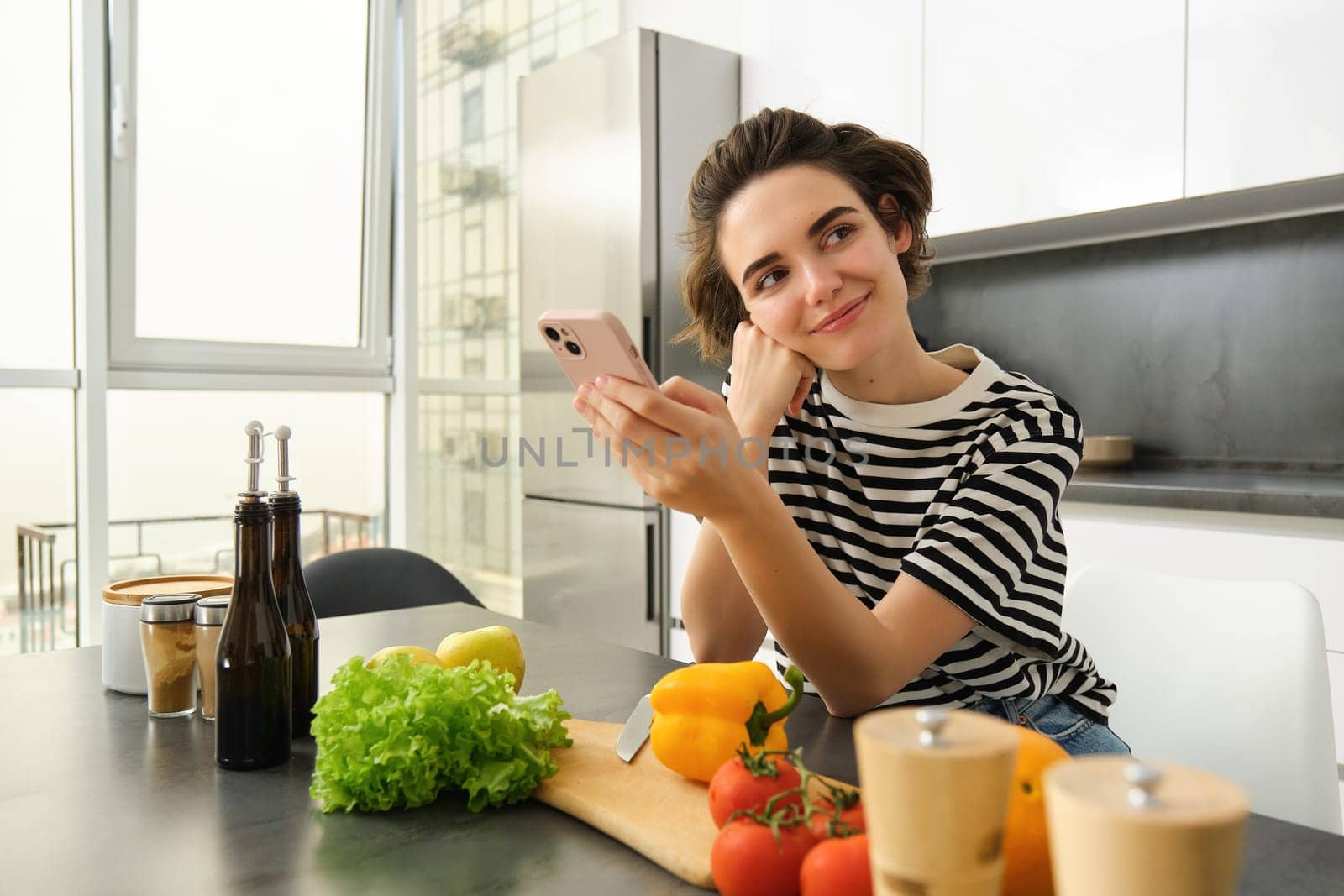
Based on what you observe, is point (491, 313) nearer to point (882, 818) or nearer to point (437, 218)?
point (437, 218)

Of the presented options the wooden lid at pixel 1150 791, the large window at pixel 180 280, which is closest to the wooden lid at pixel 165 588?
the wooden lid at pixel 1150 791

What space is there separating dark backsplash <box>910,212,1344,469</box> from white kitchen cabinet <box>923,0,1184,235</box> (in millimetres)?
398

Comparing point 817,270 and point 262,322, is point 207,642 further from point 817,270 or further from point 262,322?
point 262,322

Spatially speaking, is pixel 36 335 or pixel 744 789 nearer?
pixel 744 789

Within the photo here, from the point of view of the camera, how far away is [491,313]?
372 cm

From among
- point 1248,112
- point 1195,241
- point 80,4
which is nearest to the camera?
point 1248,112

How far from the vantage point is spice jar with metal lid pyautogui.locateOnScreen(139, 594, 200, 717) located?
98cm

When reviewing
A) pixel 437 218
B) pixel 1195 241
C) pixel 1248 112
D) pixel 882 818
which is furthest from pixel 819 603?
pixel 437 218

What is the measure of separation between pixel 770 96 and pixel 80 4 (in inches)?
77.4

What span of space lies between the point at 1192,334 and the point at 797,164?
5.76 ft

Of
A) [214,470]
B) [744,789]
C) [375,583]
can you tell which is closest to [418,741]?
[744,789]

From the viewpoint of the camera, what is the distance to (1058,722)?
1.16 metres

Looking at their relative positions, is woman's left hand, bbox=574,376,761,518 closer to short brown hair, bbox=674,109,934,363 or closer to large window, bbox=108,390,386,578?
short brown hair, bbox=674,109,934,363

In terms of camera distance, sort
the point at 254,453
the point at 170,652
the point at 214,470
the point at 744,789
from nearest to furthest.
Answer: the point at 744,789 → the point at 254,453 → the point at 170,652 → the point at 214,470
